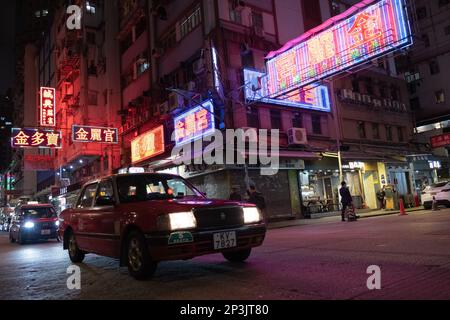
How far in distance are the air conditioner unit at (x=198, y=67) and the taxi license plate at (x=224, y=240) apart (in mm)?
17846

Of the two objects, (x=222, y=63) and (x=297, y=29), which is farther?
(x=297, y=29)

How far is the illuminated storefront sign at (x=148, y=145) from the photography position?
82.8 feet

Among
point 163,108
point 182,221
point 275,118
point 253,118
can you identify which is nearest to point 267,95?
point 253,118

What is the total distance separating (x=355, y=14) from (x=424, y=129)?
2649cm

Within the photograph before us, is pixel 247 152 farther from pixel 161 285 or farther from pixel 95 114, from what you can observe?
pixel 95 114

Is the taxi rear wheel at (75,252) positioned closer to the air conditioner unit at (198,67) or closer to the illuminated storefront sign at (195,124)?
the illuminated storefront sign at (195,124)

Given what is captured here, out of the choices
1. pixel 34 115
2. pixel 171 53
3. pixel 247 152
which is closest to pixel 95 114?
pixel 171 53

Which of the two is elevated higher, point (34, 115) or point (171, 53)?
point (34, 115)

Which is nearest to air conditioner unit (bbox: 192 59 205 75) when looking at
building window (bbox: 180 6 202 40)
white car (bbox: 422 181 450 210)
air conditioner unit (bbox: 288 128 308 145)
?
building window (bbox: 180 6 202 40)

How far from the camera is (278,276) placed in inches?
230

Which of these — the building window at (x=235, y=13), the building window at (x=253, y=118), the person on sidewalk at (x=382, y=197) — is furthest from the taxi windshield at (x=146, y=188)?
the person on sidewalk at (x=382, y=197)

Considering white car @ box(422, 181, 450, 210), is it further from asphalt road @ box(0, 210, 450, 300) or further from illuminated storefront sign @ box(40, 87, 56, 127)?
illuminated storefront sign @ box(40, 87, 56, 127)
